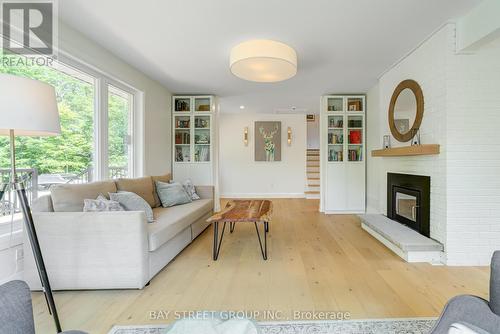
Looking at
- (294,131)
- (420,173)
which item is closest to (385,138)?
(420,173)

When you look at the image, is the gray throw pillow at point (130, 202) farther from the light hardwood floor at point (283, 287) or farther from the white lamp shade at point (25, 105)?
the white lamp shade at point (25, 105)

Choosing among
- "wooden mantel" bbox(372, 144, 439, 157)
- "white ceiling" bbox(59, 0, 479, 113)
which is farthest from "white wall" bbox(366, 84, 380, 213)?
"wooden mantel" bbox(372, 144, 439, 157)

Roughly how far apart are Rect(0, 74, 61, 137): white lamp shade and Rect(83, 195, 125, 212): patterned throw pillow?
97cm

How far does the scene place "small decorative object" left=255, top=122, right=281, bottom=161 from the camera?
23.6 feet

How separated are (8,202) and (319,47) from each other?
354 cm

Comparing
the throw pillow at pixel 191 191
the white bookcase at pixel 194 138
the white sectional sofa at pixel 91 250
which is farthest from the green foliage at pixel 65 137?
the white bookcase at pixel 194 138

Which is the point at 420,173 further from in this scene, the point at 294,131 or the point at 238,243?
the point at 294,131

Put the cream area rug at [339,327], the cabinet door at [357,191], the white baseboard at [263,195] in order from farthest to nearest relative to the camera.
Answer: the white baseboard at [263,195] → the cabinet door at [357,191] → the cream area rug at [339,327]

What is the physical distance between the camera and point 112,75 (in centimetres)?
325

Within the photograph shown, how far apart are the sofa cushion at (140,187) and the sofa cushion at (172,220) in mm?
207

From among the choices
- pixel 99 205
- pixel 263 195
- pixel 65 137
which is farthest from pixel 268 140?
pixel 99 205

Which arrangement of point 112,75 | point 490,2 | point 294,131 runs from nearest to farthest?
point 490,2
point 112,75
point 294,131

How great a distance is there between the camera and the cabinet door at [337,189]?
5137 mm

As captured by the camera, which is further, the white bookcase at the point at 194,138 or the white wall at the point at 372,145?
the white bookcase at the point at 194,138
